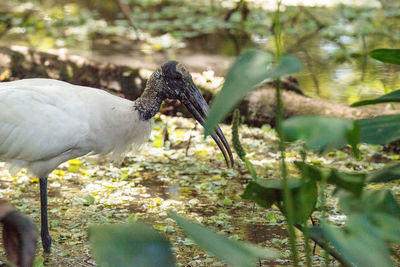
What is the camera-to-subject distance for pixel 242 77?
1229mm

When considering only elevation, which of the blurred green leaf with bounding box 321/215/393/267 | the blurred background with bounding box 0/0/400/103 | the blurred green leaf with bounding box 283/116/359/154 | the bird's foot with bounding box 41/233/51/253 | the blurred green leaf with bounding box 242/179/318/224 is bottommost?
the blurred background with bounding box 0/0/400/103

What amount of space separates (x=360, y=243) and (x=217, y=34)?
8662 millimetres

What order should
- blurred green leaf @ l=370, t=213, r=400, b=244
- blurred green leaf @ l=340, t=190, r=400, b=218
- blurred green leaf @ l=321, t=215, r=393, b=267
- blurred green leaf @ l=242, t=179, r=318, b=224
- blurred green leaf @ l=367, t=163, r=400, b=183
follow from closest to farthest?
blurred green leaf @ l=321, t=215, r=393, b=267, blurred green leaf @ l=370, t=213, r=400, b=244, blurred green leaf @ l=340, t=190, r=400, b=218, blurred green leaf @ l=242, t=179, r=318, b=224, blurred green leaf @ l=367, t=163, r=400, b=183

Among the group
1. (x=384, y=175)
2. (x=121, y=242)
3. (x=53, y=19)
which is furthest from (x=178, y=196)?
(x=53, y=19)

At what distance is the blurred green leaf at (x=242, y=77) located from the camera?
46.8 inches

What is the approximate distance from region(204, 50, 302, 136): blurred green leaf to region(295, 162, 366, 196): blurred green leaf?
37 centimetres

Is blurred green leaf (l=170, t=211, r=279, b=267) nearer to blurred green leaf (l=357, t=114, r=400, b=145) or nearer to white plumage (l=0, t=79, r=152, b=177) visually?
blurred green leaf (l=357, t=114, r=400, b=145)

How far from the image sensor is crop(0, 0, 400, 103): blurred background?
7.66m

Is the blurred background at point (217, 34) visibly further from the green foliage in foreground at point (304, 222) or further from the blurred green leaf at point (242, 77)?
the blurred green leaf at point (242, 77)

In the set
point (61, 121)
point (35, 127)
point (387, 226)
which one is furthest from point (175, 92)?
point (387, 226)

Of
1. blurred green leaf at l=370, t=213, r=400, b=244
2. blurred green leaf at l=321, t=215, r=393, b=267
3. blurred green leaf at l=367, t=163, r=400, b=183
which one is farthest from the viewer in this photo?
blurred green leaf at l=367, t=163, r=400, b=183

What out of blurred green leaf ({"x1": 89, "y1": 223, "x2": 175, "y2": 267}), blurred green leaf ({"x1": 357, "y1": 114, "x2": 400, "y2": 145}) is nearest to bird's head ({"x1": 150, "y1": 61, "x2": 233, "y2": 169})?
blurred green leaf ({"x1": 357, "y1": 114, "x2": 400, "y2": 145})

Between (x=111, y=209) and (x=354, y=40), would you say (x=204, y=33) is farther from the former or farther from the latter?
(x=111, y=209)

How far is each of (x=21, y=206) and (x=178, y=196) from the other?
1.09 metres
